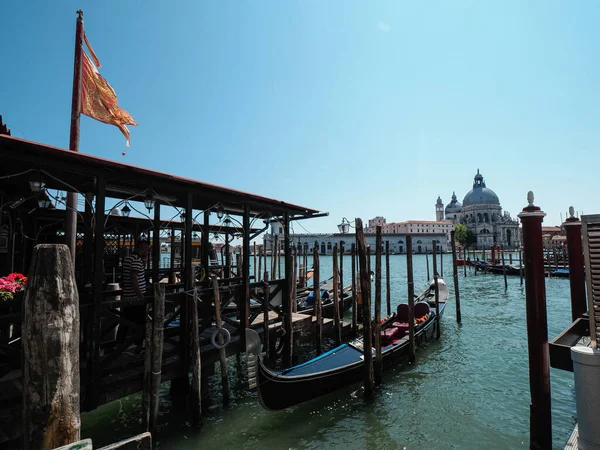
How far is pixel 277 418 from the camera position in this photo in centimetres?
623

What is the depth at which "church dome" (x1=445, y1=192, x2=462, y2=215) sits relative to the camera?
116 metres

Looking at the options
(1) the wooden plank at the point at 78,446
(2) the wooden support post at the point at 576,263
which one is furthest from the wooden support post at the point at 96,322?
(2) the wooden support post at the point at 576,263

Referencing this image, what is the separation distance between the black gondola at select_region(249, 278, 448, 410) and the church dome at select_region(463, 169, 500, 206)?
103 metres

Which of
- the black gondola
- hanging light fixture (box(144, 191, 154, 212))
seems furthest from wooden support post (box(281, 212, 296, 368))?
hanging light fixture (box(144, 191, 154, 212))

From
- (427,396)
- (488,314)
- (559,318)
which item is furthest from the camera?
(488,314)

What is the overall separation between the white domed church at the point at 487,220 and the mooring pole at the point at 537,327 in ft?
329

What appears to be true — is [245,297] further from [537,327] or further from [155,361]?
[537,327]

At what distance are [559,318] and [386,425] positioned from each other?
13377 mm

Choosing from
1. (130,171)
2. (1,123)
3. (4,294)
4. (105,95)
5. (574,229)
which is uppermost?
(105,95)

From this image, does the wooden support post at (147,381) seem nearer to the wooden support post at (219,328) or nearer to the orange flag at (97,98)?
the wooden support post at (219,328)

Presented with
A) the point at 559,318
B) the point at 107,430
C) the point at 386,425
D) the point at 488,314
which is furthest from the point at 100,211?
the point at 559,318

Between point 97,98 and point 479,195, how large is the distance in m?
109

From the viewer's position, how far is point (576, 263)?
239 inches

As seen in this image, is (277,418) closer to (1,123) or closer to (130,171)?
(130,171)
